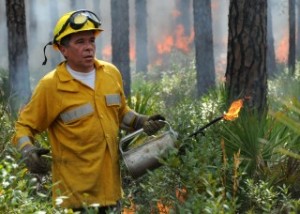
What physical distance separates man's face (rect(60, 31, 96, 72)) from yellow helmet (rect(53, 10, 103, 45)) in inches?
2.3

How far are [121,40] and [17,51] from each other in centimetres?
625

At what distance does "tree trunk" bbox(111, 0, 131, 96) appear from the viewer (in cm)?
1886

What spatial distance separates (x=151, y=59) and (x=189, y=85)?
848 inches

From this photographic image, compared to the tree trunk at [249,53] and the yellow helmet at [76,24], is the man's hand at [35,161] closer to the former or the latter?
the yellow helmet at [76,24]

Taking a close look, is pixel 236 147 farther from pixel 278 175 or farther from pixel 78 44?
pixel 78 44

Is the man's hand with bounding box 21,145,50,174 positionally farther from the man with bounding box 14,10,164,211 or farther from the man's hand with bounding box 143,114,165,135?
the man's hand with bounding box 143,114,165,135

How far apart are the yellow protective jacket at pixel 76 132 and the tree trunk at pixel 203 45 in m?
13.4

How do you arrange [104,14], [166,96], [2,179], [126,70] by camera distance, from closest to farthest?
1. [2,179]
2. [126,70]
3. [166,96]
4. [104,14]

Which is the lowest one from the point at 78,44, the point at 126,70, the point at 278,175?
the point at 126,70

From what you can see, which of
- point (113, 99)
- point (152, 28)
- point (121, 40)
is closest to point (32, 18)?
point (152, 28)

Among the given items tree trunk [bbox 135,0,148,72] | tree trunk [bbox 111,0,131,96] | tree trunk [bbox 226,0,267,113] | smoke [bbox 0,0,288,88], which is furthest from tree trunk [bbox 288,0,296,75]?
smoke [bbox 0,0,288,88]

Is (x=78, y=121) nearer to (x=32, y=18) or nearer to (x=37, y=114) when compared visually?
(x=37, y=114)

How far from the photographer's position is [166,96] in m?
22.9

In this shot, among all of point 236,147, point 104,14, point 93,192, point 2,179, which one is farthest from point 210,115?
point 104,14
